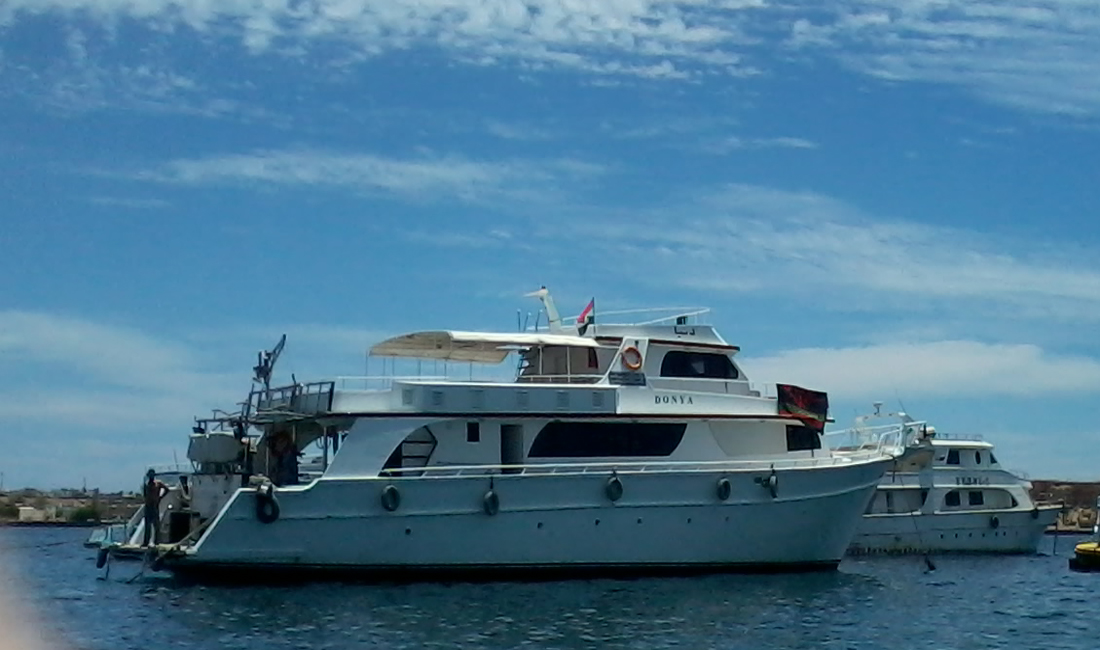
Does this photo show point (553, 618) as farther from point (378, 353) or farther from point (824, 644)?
point (378, 353)

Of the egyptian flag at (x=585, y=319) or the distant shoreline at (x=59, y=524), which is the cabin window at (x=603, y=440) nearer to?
the egyptian flag at (x=585, y=319)

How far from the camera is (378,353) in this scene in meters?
29.1

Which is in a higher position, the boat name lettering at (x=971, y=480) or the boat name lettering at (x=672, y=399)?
the boat name lettering at (x=672, y=399)

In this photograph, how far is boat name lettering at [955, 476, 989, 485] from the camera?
138 feet

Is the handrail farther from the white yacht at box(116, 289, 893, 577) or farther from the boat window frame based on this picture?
the boat window frame

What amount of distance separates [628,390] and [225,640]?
1080 cm

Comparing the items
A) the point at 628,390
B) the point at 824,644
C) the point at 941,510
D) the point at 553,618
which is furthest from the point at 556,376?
the point at 941,510

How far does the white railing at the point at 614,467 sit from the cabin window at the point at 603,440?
309mm

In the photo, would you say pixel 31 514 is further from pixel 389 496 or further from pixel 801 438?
pixel 389 496

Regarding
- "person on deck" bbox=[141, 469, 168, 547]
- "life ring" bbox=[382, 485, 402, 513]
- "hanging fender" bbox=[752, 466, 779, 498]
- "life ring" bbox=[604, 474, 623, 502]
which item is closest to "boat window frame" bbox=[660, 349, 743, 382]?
"hanging fender" bbox=[752, 466, 779, 498]

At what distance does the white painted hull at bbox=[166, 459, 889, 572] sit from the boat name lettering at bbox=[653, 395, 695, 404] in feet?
5.98

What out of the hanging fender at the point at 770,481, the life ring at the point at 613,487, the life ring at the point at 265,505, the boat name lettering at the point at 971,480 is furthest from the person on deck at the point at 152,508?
the boat name lettering at the point at 971,480

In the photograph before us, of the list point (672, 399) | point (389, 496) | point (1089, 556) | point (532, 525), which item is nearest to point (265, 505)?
point (389, 496)

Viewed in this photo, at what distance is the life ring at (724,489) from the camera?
88.6ft
